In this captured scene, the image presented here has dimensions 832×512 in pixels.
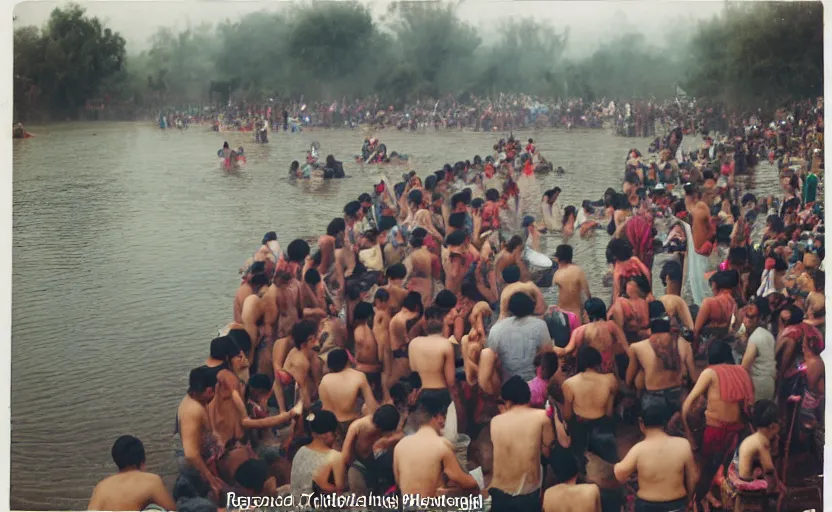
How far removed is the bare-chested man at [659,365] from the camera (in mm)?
8617

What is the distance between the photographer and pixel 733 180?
11.8 metres

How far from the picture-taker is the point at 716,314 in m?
9.29

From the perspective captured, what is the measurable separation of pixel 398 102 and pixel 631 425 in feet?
16.9

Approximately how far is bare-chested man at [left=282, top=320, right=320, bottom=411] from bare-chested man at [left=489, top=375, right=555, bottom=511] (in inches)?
58.2

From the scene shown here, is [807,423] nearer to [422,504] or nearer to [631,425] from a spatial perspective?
[631,425]

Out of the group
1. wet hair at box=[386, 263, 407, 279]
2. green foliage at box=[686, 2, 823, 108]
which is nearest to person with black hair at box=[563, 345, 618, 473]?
wet hair at box=[386, 263, 407, 279]

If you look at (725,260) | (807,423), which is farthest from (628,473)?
(725,260)

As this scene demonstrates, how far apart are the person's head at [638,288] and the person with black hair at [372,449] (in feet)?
6.43

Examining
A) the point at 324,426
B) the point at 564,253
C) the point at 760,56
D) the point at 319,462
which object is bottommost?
the point at 319,462

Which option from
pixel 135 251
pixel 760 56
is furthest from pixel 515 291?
pixel 135 251

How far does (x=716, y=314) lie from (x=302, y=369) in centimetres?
293

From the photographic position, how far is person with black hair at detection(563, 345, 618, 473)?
8.25 m

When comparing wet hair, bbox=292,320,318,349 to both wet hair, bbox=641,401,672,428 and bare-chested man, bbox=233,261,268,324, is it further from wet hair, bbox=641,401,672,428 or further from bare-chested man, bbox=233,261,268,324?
wet hair, bbox=641,401,672,428

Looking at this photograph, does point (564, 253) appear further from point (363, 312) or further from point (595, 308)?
point (363, 312)
